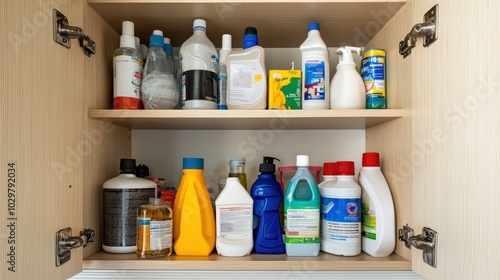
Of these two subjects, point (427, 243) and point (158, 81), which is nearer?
point (427, 243)

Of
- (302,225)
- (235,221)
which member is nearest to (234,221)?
(235,221)

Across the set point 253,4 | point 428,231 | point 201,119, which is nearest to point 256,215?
point 201,119

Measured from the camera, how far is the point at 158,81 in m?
0.96

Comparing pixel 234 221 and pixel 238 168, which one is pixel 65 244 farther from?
pixel 238 168

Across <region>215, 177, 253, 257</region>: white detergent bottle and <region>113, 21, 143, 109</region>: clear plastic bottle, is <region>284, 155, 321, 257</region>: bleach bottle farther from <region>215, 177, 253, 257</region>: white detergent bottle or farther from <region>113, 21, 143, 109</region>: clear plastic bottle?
<region>113, 21, 143, 109</region>: clear plastic bottle

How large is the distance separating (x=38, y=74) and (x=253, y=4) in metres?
0.48

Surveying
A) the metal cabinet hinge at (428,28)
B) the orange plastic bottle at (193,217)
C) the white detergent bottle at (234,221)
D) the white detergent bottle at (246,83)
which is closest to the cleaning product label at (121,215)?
the orange plastic bottle at (193,217)

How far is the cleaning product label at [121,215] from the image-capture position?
3.00 feet

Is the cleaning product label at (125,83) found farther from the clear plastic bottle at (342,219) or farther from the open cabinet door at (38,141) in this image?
the clear plastic bottle at (342,219)

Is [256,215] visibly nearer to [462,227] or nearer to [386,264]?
[386,264]

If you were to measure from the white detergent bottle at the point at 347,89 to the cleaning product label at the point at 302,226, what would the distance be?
0.89 ft

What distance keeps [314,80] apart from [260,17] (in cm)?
21

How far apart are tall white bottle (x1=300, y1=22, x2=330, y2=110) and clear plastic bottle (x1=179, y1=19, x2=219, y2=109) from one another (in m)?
0.23

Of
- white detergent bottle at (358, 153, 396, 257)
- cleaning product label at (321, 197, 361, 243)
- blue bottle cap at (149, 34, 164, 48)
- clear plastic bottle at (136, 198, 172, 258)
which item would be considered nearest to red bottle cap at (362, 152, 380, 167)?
white detergent bottle at (358, 153, 396, 257)
